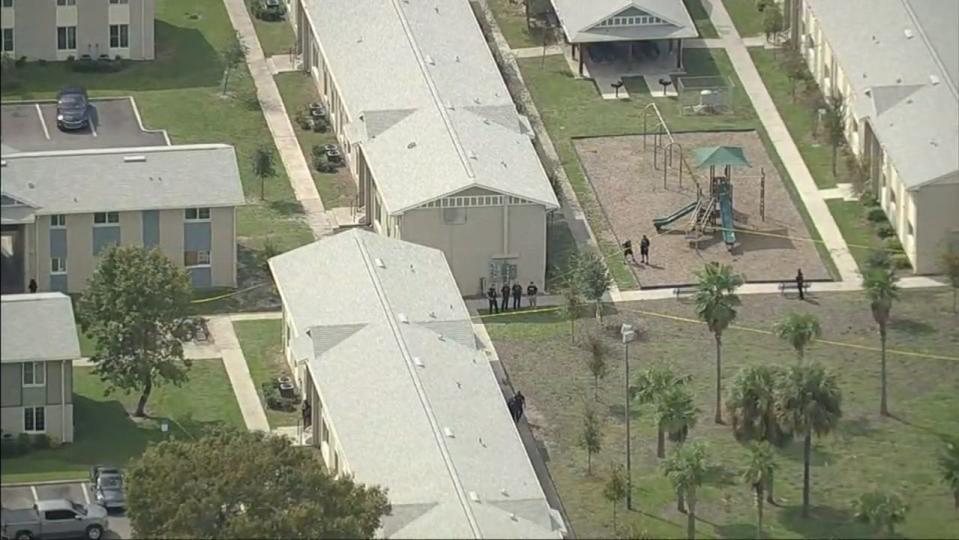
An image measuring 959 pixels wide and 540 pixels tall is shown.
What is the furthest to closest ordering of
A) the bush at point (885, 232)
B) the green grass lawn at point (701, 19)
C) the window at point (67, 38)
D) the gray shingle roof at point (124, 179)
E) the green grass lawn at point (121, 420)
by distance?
the green grass lawn at point (701, 19) < the window at point (67, 38) < the bush at point (885, 232) < the gray shingle roof at point (124, 179) < the green grass lawn at point (121, 420)

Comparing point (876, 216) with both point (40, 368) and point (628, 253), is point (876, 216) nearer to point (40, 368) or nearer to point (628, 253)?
point (628, 253)

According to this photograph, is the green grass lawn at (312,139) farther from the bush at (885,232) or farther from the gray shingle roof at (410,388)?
the bush at (885,232)

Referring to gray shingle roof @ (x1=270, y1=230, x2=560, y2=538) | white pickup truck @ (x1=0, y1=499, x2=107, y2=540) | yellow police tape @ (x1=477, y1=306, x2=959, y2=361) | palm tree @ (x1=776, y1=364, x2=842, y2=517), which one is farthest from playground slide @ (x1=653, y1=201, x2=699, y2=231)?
white pickup truck @ (x1=0, y1=499, x2=107, y2=540)

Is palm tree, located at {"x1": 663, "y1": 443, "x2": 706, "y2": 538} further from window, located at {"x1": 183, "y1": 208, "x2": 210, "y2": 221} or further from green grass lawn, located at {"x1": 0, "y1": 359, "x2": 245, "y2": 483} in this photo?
window, located at {"x1": 183, "y1": 208, "x2": 210, "y2": 221}

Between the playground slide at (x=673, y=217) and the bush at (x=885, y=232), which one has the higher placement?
the playground slide at (x=673, y=217)

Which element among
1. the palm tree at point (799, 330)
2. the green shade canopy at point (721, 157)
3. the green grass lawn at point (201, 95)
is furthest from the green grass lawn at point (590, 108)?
the palm tree at point (799, 330)

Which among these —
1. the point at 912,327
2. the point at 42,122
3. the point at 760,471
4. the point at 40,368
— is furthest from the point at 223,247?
the point at 760,471

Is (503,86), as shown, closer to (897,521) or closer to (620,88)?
(620,88)

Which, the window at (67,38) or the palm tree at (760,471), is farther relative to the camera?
the window at (67,38)
